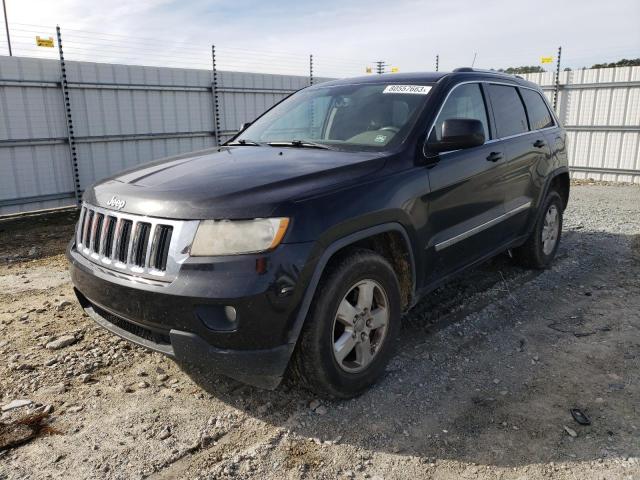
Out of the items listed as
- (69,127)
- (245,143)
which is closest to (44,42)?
(69,127)

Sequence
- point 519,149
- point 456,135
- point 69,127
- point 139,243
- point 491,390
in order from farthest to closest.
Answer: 1. point 69,127
2. point 519,149
3. point 456,135
4. point 491,390
5. point 139,243

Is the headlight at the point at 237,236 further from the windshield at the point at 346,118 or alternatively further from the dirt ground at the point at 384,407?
the windshield at the point at 346,118

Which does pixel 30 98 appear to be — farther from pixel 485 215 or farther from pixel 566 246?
pixel 566 246

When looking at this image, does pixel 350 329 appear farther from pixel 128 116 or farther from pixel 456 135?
pixel 128 116

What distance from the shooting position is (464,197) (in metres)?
3.73

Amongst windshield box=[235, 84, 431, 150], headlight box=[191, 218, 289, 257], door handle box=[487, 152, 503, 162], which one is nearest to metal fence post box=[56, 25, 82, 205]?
windshield box=[235, 84, 431, 150]

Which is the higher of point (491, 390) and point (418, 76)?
point (418, 76)

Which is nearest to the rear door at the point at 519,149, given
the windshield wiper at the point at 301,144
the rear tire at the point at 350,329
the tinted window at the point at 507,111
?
the tinted window at the point at 507,111

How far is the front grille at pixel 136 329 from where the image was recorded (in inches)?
105

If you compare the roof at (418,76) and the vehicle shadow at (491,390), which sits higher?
the roof at (418,76)

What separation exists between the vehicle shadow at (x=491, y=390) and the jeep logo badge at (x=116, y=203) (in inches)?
46.1

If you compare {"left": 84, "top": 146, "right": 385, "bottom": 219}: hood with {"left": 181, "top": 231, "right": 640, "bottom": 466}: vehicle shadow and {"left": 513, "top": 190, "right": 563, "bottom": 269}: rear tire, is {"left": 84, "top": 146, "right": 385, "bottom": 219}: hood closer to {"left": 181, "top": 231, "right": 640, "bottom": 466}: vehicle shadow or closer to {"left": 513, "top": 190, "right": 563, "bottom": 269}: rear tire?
{"left": 181, "top": 231, "right": 640, "bottom": 466}: vehicle shadow

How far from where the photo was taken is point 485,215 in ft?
13.3

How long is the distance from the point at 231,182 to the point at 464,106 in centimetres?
206
